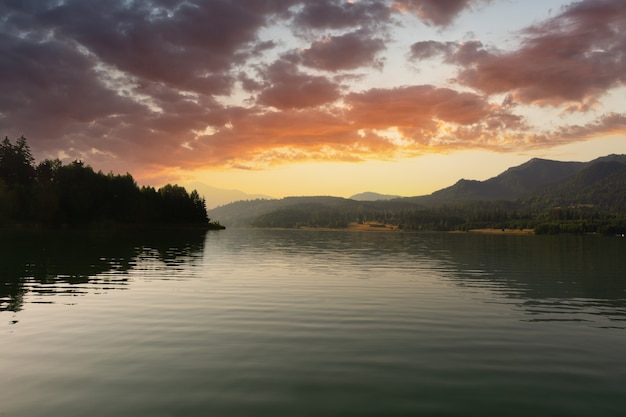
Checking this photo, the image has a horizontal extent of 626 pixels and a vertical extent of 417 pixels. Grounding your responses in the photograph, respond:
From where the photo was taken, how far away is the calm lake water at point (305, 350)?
608 inches

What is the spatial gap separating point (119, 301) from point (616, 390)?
108 feet

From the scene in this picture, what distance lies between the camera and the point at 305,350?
22203 millimetres

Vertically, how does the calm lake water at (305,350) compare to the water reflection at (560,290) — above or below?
above

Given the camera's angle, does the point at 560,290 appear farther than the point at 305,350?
Yes

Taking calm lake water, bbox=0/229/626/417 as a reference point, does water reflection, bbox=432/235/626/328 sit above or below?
below

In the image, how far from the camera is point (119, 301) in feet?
116

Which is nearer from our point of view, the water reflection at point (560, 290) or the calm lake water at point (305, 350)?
the calm lake water at point (305, 350)

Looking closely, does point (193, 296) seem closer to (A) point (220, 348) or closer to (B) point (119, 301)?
(B) point (119, 301)

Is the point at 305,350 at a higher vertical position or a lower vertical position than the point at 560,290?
higher

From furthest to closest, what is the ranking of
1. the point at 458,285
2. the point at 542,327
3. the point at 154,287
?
1. the point at 458,285
2. the point at 154,287
3. the point at 542,327

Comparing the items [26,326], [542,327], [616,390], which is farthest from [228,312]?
[616,390]

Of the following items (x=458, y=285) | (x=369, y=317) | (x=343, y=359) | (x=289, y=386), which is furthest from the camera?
(x=458, y=285)

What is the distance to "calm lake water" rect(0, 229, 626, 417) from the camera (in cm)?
1545

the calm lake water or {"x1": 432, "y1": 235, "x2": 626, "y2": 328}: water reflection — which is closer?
the calm lake water
